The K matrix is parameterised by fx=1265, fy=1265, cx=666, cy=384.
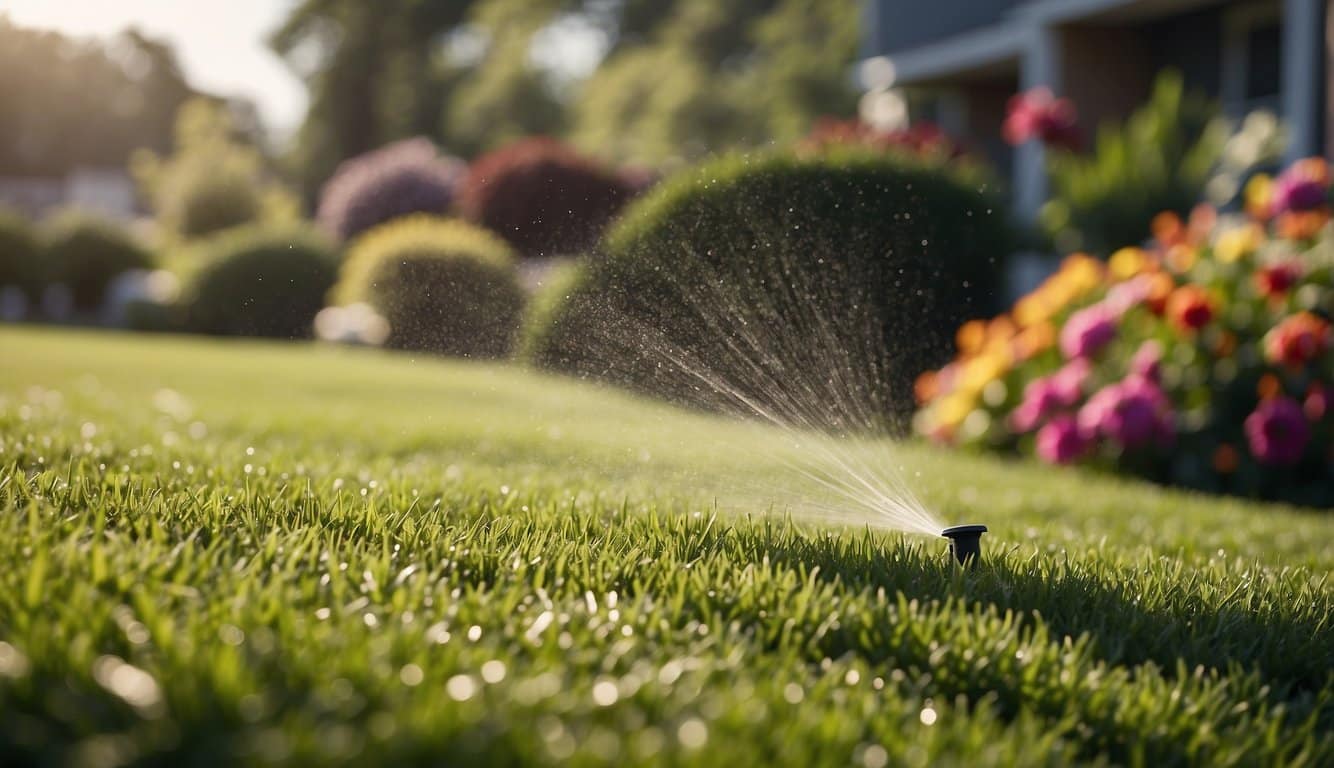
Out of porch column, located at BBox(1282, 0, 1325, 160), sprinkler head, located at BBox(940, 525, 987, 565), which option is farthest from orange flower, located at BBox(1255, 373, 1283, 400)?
porch column, located at BBox(1282, 0, 1325, 160)

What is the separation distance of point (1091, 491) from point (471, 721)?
4.38 meters

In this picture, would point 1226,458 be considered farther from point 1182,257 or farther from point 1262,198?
point 1262,198

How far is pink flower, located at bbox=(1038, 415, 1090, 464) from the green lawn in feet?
7.88

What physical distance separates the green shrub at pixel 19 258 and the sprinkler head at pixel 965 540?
24.3 meters

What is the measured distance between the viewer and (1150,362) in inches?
246

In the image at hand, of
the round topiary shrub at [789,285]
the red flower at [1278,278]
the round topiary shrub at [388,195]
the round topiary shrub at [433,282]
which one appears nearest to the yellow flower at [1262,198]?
the red flower at [1278,278]

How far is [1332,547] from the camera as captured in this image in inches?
166

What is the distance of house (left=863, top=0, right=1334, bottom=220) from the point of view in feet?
37.4

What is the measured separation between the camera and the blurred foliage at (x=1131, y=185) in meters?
10.6

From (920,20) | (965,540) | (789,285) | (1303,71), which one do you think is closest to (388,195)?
(920,20)

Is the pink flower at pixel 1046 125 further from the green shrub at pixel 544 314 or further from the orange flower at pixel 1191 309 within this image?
the orange flower at pixel 1191 309

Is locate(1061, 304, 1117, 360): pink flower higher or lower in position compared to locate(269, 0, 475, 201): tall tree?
lower

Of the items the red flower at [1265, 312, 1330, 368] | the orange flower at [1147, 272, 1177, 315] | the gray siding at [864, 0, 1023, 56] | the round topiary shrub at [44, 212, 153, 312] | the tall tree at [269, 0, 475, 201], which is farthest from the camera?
the tall tree at [269, 0, 475, 201]

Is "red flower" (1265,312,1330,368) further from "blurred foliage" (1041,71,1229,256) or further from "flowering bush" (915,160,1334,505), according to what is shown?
"blurred foliage" (1041,71,1229,256)
